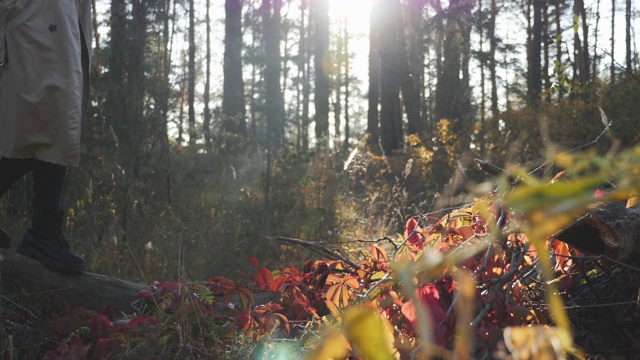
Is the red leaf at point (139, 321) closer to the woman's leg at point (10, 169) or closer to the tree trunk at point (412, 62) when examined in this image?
the woman's leg at point (10, 169)

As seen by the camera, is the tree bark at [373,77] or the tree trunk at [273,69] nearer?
the tree bark at [373,77]

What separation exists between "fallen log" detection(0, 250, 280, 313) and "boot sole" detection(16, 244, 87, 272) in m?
0.02

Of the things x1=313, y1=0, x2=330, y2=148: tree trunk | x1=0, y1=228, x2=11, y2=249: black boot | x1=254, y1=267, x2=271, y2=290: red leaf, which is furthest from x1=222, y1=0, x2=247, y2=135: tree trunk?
x1=254, y1=267, x2=271, y2=290: red leaf

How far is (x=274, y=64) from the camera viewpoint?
65.2 feet

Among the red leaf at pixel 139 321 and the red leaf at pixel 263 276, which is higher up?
the red leaf at pixel 263 276

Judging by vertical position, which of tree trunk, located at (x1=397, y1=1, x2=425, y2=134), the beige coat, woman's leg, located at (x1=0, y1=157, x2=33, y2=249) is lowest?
woman's leg, located at (x1=0, y1=157, x2=33, y2=249)

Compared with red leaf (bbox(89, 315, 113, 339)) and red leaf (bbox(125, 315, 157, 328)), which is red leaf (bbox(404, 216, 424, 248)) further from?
red leaf (bbox(89, 315, 113, 339))

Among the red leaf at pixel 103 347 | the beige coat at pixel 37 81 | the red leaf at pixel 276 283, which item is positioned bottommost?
the red leaf at pixel 103 347

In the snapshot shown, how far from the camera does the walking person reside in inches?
103

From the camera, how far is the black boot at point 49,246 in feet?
8.71

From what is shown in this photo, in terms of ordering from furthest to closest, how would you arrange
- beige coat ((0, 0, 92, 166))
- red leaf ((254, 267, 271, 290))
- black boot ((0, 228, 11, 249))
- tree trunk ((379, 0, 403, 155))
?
tree trunk ((379, 0, 403, 155)) → black boot ((0, 228, 11, 249)) → beige coat ((0, 0, 92, 166)) → red leaf ((254, 267, 271, 290))

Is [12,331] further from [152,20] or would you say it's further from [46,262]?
[152,20]

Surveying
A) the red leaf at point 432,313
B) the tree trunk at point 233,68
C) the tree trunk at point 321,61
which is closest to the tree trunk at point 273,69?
the tree trunk at point 233,68

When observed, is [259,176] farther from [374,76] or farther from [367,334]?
[367,334]
